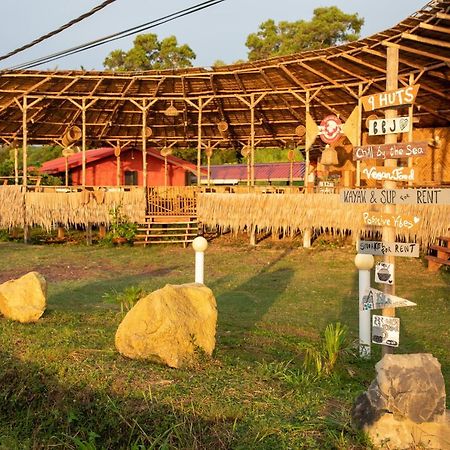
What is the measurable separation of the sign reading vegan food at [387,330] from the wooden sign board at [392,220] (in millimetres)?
1066

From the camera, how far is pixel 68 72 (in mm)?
20844

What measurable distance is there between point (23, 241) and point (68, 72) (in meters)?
6.13

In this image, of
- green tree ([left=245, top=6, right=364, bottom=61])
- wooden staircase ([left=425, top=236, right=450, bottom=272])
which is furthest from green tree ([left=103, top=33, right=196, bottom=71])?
wooden staircase ([left=425, top=236, right=450, bottom=272])

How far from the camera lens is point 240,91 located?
73.4ft

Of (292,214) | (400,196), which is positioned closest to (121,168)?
(292,214)

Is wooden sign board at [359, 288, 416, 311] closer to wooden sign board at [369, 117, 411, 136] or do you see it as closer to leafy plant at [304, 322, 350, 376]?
leafy plant at [304, 322, 350, 376]

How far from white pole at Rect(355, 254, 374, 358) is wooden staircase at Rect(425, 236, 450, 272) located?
7.23 meters

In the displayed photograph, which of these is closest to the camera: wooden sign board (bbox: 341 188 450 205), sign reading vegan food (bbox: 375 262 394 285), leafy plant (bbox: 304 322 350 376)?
wooden sign board (bbox: 341 188 450 205)

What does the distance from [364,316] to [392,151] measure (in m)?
2.41

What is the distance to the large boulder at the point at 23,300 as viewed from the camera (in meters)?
8.42

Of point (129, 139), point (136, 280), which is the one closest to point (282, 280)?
point (136, 280)

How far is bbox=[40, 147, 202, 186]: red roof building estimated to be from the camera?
2994 centimetres

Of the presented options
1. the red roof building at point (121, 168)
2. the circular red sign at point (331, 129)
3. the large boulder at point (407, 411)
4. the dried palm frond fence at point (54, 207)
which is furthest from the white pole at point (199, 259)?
the red roof building at point (121, 168)

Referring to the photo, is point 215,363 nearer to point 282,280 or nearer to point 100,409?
point 100,409
